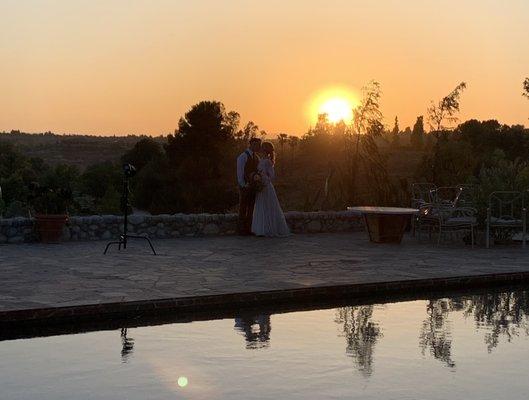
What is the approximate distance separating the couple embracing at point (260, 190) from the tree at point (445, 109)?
14.3 metres

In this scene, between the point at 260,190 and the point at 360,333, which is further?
the point at 260,190

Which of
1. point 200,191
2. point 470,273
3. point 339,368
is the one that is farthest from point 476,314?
point 200,191

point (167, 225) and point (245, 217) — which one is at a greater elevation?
point (245, 217)

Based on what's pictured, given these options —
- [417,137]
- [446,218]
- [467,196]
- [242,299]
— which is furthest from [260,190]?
[417,137]

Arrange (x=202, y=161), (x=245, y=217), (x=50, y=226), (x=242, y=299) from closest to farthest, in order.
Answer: (x=242, y=299), (x=50, y=226), (x=245, y=217), (x=202, y=161)

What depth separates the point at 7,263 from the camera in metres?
9.76

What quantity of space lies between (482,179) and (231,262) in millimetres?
5625

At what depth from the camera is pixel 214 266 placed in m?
9.67

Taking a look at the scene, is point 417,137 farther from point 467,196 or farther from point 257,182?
point 257,182

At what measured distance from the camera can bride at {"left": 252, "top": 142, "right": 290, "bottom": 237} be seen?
13688mm

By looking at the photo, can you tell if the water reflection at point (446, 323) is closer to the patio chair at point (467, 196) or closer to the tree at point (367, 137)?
the patio chair at point (467, 196)

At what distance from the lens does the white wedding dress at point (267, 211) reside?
1369 cm

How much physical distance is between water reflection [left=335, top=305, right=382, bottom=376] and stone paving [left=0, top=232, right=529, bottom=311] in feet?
2.44

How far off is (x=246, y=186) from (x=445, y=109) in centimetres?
1496
